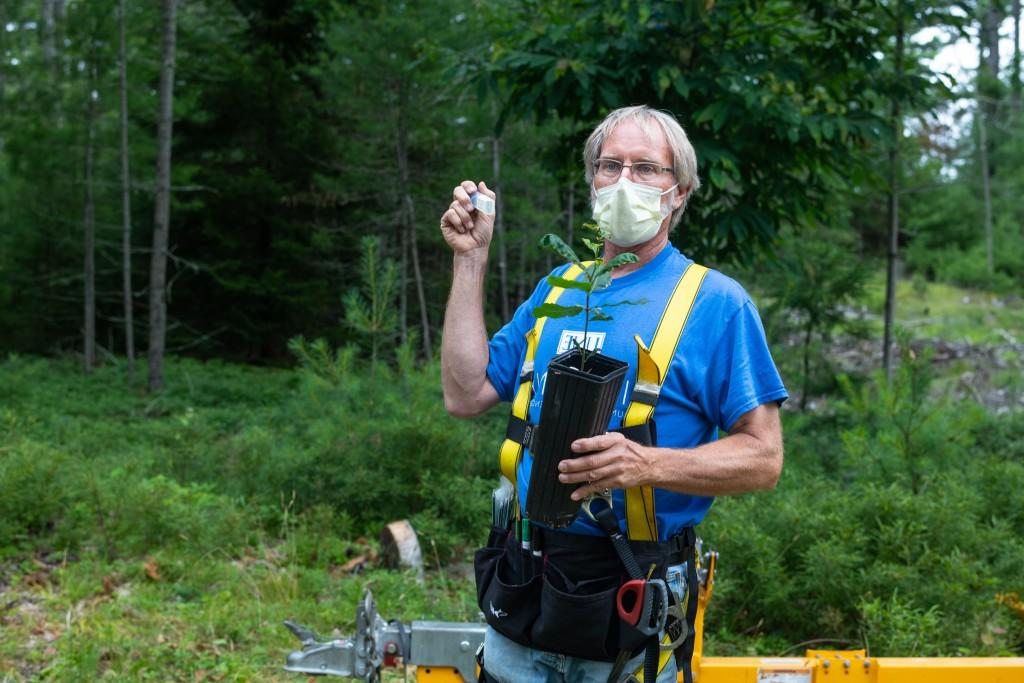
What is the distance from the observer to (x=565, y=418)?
2.09 meters

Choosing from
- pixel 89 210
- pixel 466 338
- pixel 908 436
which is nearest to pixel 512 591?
pixel 466 338

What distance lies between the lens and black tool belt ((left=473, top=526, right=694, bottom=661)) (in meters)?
2.22

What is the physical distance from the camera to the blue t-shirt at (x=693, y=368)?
89.0 inches

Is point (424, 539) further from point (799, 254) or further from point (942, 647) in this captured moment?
point (799, 254)

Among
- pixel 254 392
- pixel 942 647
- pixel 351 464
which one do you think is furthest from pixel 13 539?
pixel 254 392

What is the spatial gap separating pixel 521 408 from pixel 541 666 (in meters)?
0.60

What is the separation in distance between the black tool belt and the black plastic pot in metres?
0.18

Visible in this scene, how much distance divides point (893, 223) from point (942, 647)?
5.06 m

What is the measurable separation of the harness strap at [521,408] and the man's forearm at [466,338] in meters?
0.14

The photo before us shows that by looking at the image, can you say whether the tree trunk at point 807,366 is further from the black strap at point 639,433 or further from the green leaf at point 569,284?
the green leaf at point 569,284

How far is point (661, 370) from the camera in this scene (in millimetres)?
2227

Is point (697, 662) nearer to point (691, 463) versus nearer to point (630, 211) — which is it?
point (691, 463)

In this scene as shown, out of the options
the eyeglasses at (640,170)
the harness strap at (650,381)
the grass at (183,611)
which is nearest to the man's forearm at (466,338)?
the eyeglasses at (640,170)

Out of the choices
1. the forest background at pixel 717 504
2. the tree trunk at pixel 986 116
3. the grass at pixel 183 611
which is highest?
the tree trunk at pixel 986 116
